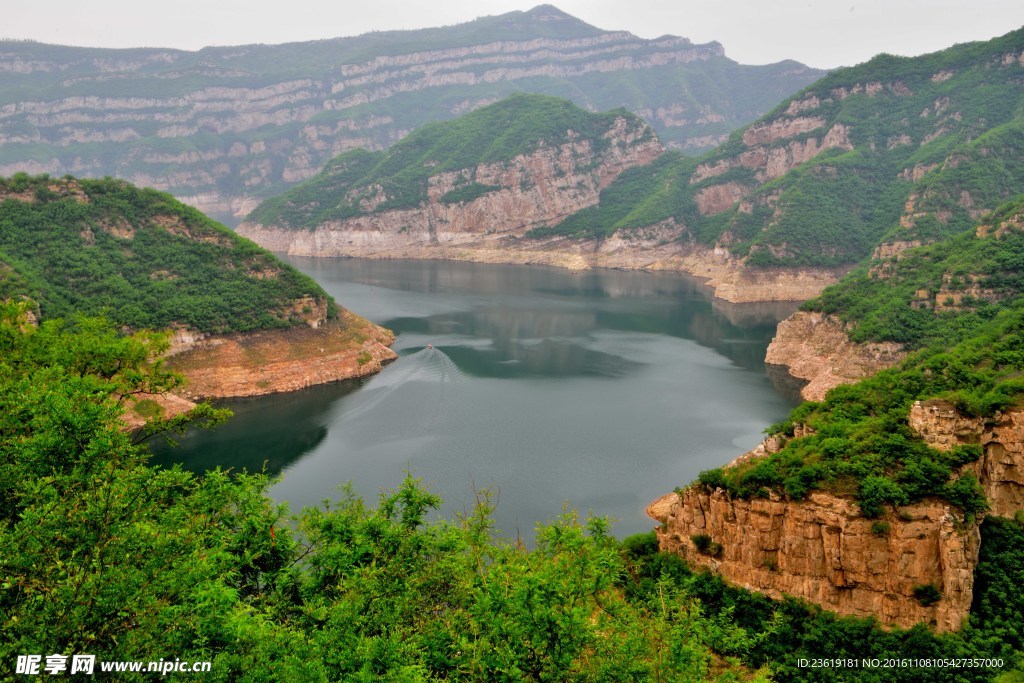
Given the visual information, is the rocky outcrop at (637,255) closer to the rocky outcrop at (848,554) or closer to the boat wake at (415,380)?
the boat wake at (415,380)

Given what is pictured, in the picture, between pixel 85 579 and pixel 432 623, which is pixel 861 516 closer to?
pixel 432 623

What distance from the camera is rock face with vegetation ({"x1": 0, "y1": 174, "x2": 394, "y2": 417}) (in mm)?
65375

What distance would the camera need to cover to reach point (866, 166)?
146m

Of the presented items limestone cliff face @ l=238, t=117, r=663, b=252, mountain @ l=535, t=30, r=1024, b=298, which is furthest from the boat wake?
limestone cliff face @ l=238, t=117, r=663, b=252

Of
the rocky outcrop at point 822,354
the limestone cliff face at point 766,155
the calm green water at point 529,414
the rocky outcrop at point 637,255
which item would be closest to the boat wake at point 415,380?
the calm green water at point 529,414

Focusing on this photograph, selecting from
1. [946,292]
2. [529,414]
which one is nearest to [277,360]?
[529,414]

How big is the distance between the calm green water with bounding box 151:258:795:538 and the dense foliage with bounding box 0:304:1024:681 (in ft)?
51.7

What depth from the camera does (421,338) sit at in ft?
298

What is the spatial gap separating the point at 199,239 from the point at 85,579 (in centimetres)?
7519

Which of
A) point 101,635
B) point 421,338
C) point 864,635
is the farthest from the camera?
point 421,338

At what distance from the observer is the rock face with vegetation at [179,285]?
65.4 meters

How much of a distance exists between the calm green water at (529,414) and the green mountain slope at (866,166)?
31675mm

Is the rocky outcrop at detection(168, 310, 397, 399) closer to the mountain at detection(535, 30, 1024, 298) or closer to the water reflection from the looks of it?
the water reflection

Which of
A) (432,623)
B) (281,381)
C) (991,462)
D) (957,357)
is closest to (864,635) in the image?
(991,462)
